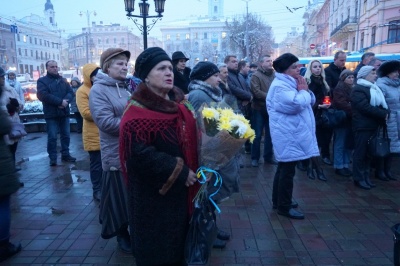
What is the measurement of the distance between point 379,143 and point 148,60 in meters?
4.52

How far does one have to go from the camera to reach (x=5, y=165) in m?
2.97

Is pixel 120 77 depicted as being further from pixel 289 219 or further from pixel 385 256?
pixel 385 256

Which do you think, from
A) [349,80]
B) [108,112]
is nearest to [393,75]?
[349,80]

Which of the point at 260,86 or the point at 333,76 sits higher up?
the point at 333,76

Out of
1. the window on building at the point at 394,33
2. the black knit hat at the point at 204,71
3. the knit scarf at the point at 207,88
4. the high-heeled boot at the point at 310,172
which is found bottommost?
the high-heeled boot at the point at 310,172

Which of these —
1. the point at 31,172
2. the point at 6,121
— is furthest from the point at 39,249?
the point at 31,172

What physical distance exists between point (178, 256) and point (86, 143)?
9.18ft

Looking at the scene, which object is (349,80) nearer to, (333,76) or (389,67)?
(389,67)

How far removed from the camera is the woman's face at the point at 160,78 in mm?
2309

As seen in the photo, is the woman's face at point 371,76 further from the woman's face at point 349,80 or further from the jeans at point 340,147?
the jeans at point 340,147

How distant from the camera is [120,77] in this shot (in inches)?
139

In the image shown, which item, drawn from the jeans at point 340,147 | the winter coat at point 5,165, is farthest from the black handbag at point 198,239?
the jeans at point 340,147

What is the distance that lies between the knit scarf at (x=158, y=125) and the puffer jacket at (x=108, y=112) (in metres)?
1.10

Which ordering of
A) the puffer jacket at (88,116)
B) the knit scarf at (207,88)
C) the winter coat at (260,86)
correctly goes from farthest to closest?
the winter coat at (260,86)
the puffer jacket at (88,116)
the knit scarf at (207,88)
